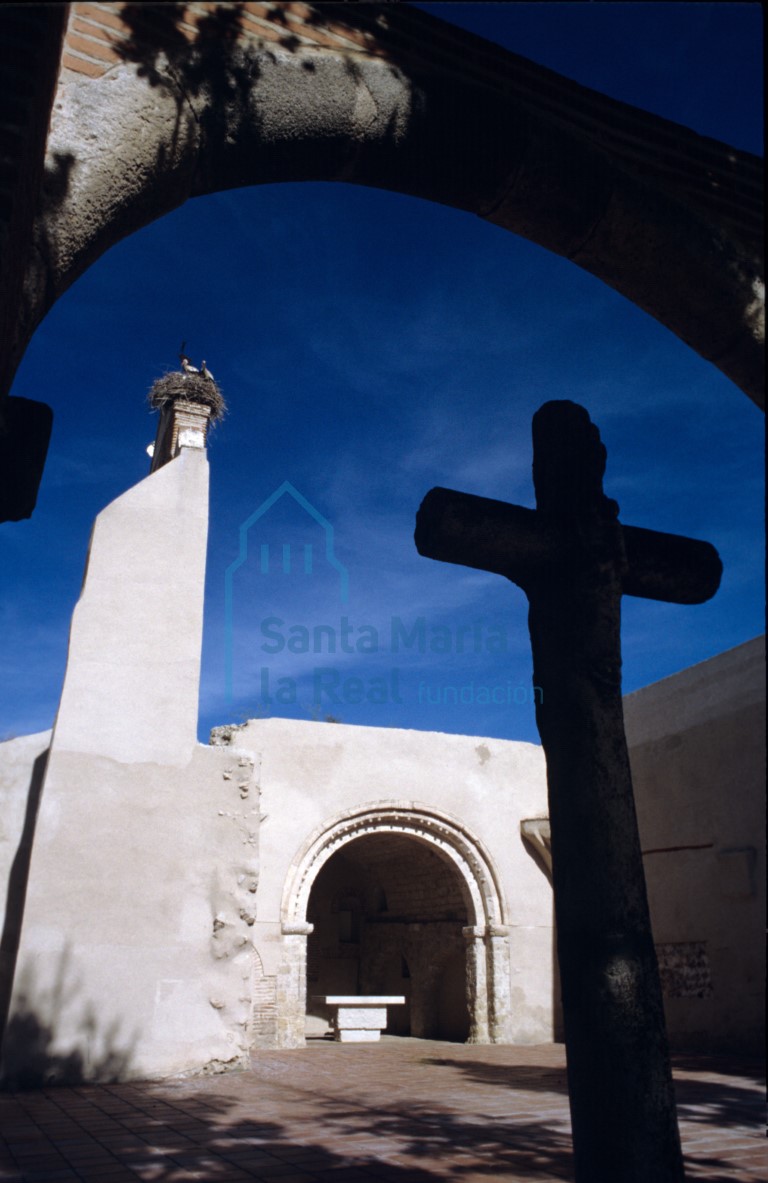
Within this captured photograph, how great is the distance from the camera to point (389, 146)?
108 inches

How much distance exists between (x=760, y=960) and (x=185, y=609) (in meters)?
7.21

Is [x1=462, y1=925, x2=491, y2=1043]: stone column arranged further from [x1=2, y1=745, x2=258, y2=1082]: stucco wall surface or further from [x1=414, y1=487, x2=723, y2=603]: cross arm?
[x1=414, y1=487, x2=723, y2=603]: cross arm

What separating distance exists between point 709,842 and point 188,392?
346 inches

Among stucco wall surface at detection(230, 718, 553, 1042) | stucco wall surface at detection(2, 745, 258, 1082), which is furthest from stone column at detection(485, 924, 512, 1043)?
stucco wall surface at detection(2, 745, 258, 1082)

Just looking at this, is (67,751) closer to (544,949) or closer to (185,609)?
(185,609)

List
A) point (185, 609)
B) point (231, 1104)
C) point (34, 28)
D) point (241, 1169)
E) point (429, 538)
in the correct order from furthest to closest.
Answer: point (185, 609) < point (231, 1104) < point (241, 1169) < point (429, 538) < point (34, 28)

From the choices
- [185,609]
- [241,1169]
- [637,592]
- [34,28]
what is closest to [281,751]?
[185,609]

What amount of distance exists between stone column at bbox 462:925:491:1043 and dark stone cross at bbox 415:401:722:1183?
419 inches

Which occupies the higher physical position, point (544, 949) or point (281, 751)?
point (281, 751)

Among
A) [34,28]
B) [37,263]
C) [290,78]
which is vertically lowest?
[37,263]

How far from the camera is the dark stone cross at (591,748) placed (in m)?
1.88

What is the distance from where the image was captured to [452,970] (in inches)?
534

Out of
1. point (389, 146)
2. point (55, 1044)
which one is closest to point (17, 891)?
point (55, 1044)

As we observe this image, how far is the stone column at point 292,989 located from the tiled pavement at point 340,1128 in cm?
235
